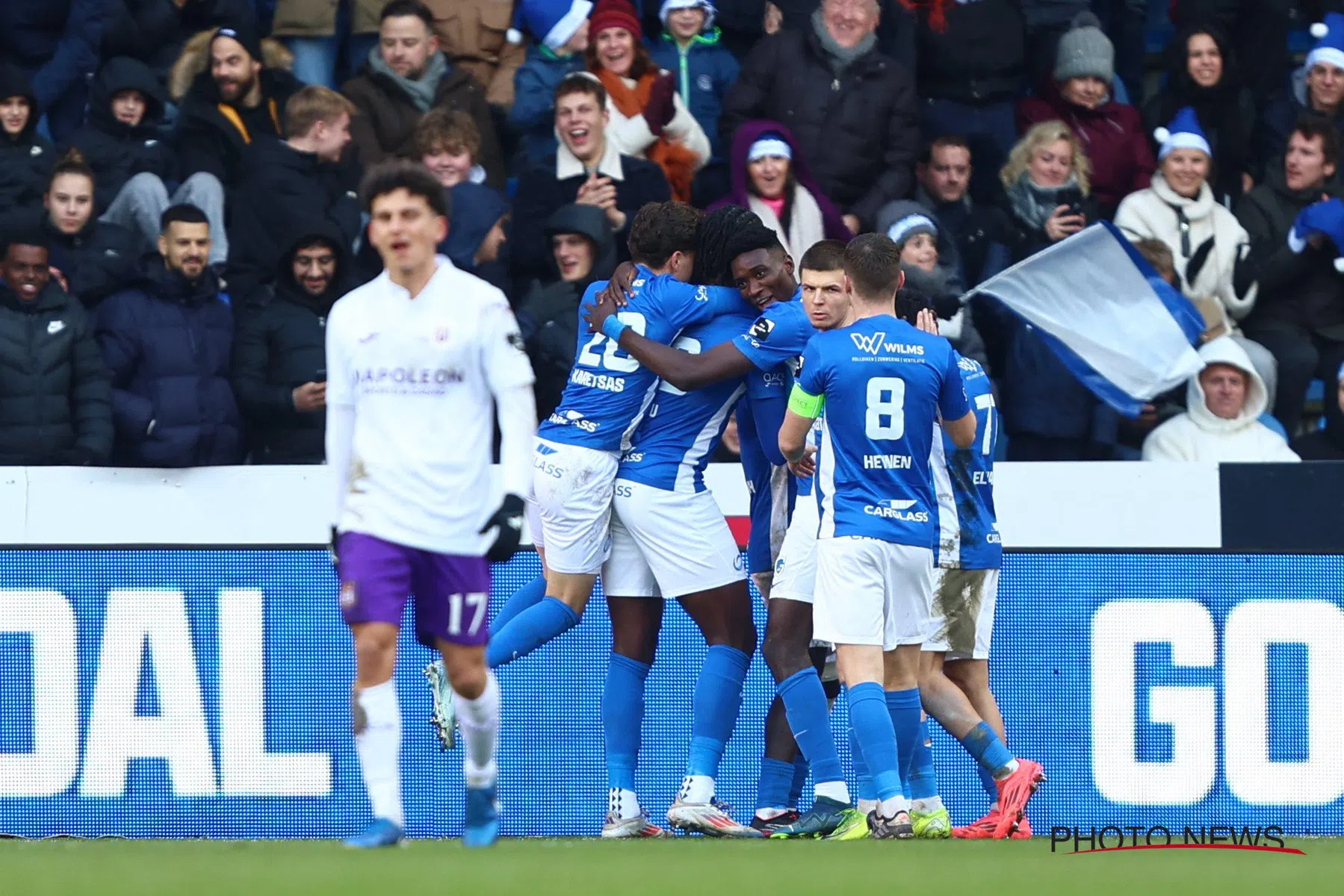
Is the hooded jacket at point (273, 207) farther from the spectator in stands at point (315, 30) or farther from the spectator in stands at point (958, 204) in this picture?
the spectator in stands at point (958, 204)

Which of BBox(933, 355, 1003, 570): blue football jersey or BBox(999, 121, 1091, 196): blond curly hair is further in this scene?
BBox(999, 121, 1091, 196): blond curly hair

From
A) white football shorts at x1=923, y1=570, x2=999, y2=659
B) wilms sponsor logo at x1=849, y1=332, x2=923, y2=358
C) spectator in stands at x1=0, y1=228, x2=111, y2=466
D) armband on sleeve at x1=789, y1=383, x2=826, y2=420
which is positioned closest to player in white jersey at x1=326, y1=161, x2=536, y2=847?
armband on sleeve at x1=789, y1=383, x2=826, y2=420

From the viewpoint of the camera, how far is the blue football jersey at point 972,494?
791 cm

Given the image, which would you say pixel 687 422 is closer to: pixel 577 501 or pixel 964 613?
pixel 577 501

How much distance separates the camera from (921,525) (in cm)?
723

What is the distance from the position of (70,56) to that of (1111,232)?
5216mm

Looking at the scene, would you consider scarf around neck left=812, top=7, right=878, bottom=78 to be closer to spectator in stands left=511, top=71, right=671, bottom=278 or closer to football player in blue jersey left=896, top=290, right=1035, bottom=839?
spectator in stands left=511, top=71, right=671, bottom=278

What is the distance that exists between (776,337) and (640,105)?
3.49m

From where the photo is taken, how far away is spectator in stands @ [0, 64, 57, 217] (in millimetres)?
10172

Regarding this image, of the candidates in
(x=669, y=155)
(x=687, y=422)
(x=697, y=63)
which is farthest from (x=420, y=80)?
(x=687, y=422)

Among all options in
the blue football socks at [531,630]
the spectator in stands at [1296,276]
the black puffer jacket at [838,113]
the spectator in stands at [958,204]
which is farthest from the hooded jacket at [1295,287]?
the blue football socks at [531,630]

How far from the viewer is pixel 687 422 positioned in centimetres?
786

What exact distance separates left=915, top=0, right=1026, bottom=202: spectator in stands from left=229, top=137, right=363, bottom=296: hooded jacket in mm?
3039

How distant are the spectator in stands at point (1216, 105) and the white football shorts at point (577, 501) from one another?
15.4 feet
